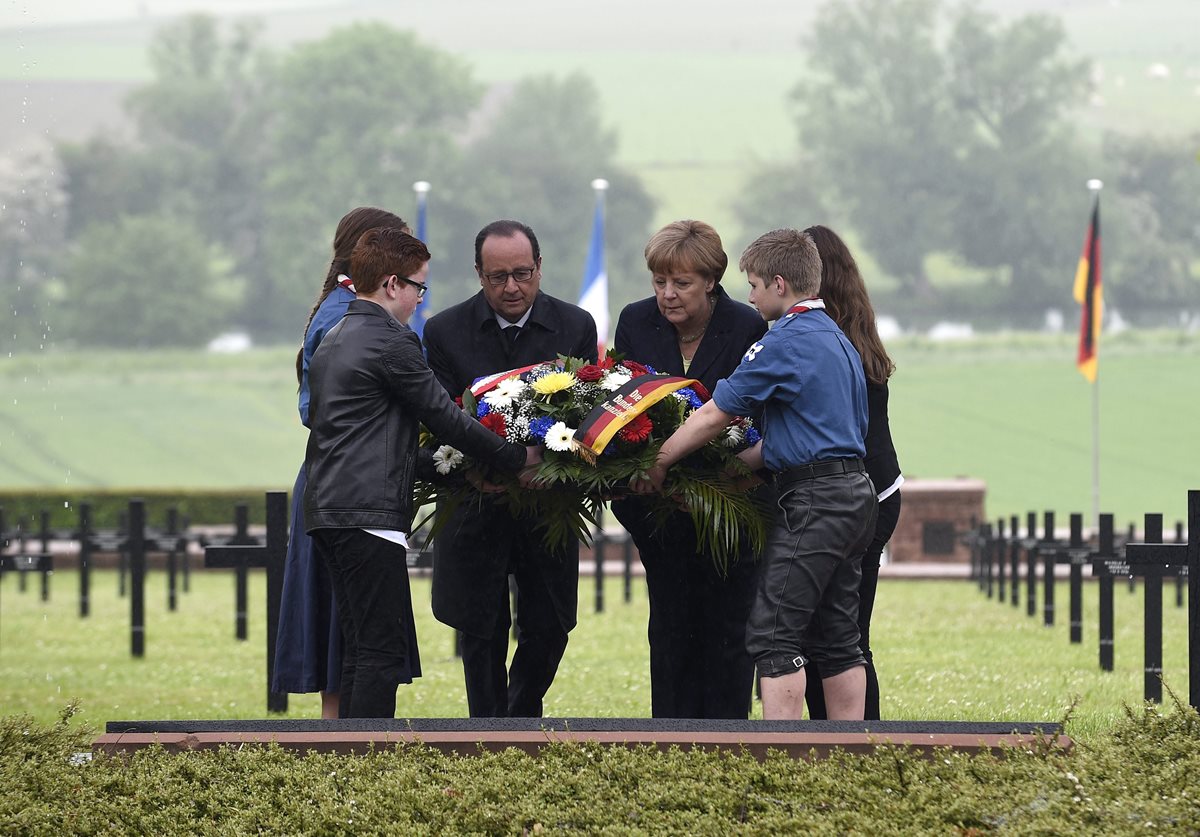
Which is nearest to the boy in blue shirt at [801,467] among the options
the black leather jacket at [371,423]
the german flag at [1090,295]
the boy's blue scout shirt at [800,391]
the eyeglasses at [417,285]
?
the boy's blue scout shirt at [800,391]

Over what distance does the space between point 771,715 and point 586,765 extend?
34.4 inches

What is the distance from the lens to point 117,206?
68438 millimetres

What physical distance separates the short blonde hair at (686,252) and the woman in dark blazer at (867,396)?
1.47ft

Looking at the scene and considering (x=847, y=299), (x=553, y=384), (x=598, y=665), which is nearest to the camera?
(x=553, y=384)

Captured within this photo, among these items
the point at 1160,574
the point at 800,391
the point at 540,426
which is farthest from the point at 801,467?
the point at 1160,574

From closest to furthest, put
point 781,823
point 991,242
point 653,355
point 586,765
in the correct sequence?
point 781,823 < point 586,765 < point 653,355 < point 991,242

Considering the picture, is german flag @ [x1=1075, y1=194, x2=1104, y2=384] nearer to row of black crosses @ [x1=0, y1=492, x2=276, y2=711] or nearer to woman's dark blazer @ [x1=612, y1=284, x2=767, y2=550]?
row of black crosses @ [x1=0, y1=492, x2=276, y2=711]

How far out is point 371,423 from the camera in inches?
247

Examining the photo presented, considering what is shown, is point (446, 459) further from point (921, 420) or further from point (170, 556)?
point (921, 420)

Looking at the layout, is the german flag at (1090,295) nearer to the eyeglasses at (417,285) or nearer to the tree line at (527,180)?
the eyeglasses at (417,285)

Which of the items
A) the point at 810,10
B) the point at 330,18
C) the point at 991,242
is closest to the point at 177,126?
the point at 330,18

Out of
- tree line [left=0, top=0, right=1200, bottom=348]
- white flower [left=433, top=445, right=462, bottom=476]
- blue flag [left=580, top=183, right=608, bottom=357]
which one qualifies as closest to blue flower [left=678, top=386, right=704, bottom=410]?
white flower [left=433, top=445, right=462, bottom=476]

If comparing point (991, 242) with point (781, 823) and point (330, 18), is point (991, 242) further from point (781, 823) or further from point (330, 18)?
point (781, 823)

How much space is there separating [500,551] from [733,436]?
3.63 ft
